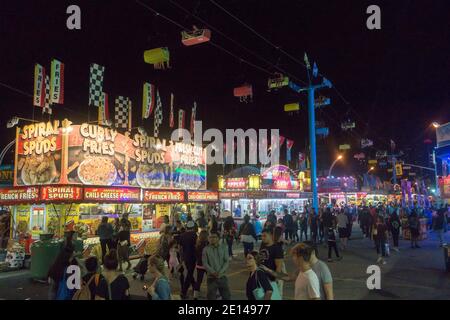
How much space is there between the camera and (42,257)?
11195 millimetres

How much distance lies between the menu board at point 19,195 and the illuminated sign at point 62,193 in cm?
64

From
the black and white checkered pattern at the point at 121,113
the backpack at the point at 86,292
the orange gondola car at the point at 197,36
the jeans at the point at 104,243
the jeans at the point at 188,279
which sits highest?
the orange gondola car at the point at 197,36

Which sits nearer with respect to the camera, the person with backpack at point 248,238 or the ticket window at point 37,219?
the person with backpack at point 248,238

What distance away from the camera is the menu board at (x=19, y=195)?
15177 mm

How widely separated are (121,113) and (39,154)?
15.9ft

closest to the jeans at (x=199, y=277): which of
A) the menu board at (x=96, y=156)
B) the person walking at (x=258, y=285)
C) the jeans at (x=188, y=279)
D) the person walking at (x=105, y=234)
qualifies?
the jeans at (x=188, y=279)

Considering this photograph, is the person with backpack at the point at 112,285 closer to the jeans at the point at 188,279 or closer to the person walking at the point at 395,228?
the jeans at the point at 188,279

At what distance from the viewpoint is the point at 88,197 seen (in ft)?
49.0

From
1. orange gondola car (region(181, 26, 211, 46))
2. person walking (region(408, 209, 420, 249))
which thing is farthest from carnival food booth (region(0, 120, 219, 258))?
person walking (region(408, 209, 420, 249))

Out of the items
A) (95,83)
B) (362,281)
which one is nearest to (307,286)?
(362,281)

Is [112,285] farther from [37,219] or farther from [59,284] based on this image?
[37,219]
